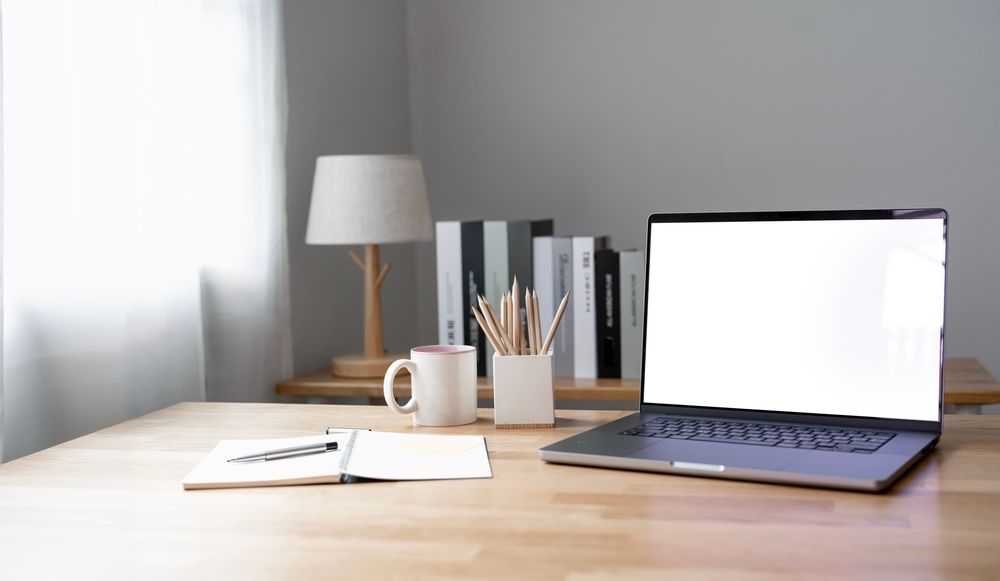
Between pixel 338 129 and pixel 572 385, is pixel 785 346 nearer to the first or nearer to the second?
pixel 572 385

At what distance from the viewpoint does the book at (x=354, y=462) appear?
3.31 feet

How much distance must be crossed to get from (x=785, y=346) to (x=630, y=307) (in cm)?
86

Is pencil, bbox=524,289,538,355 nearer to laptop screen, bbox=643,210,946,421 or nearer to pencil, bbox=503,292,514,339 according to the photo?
pencil, bbox=503,292,514,339

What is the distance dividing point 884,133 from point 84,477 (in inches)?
80.2

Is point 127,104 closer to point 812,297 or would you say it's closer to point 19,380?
point 19,380

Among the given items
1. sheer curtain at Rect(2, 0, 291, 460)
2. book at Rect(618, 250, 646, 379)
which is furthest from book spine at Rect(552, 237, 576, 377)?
sheer curtain at Rect(2, 0, 291, 460)

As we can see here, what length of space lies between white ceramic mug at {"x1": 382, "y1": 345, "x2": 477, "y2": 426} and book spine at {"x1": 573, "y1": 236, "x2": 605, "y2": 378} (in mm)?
788

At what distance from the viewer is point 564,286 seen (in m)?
2.05

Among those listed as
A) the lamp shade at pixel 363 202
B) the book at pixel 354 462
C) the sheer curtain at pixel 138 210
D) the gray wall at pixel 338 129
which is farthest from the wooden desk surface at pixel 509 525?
the gray wall at pixel 338 129

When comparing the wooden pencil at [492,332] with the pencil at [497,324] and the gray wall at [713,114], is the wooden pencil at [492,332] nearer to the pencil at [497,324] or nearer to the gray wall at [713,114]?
the pencil at [497,324]

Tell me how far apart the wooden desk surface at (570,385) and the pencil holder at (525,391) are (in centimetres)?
59

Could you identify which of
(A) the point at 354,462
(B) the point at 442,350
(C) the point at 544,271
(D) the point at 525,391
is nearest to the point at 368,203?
(C) the point at 544,271

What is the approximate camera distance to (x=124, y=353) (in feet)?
5.12

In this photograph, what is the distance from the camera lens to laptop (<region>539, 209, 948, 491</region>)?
40.8 inches
